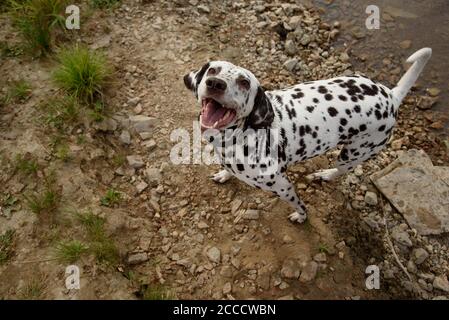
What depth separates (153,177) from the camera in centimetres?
432

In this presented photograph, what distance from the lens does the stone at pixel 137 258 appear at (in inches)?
149

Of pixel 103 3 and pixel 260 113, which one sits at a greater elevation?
pixel 103 3

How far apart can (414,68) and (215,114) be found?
1787 millimetres

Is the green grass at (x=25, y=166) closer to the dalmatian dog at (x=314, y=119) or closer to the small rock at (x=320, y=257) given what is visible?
the dalmatian dog at (x=314, y=119)

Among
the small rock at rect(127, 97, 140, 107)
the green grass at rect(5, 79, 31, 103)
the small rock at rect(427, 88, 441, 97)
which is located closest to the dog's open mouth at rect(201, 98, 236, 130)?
the small rock at rect(127, 97, 140, 107)

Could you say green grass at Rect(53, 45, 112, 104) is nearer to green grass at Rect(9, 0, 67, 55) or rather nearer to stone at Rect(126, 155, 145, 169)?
green grass at Rect(9, 0, 67, 55)

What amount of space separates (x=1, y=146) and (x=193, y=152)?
6.25 ft

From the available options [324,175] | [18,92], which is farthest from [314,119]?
[18,92]

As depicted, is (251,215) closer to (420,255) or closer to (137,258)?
(137,258)

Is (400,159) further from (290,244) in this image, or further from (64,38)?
(64,38)

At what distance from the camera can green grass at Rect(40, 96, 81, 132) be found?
168 inches

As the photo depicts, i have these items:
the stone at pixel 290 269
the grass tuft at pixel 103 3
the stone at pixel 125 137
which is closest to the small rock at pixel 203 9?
the grass tuft at pixel 103 3

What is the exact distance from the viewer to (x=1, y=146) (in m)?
4.06
